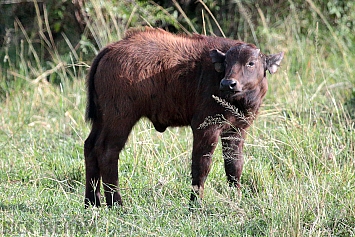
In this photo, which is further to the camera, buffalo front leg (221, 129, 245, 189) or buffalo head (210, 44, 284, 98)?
buffalo front leg (221, 129, 245, 189)

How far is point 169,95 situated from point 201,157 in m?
0.62

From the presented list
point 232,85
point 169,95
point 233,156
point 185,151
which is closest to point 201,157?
point 233,156

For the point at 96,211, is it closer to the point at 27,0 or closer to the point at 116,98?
the point at 116,98

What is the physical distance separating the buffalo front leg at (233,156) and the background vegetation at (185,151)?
0.52 ft

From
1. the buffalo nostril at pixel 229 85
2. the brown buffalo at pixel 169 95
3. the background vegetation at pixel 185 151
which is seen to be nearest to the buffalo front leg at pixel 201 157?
the brown buffalo at pixel 169 95

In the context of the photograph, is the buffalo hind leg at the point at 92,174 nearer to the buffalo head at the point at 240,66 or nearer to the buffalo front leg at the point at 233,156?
the buffalo front leg at the point at 233,156

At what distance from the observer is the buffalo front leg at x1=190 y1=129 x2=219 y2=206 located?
5.74 metres

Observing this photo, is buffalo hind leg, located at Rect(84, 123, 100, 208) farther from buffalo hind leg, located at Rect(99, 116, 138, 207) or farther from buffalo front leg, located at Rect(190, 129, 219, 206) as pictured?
buffalo front leg, located at Rect(190, 129, 219, 206)

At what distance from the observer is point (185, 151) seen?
7.11 m

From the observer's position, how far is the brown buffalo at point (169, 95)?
571cm

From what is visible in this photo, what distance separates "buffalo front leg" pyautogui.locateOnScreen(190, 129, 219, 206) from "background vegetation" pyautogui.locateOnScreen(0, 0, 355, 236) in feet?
0.53

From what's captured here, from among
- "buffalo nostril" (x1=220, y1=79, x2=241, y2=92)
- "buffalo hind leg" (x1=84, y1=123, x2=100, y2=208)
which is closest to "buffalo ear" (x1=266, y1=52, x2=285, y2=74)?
"buffalo nostril" (x1=220, y1=79, x2=241, y2=92)

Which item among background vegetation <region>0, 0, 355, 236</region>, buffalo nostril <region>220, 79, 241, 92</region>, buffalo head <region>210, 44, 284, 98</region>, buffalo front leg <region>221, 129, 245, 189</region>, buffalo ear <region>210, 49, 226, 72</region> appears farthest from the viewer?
buffalo front leg <region>221, 129, 245, 189</region>

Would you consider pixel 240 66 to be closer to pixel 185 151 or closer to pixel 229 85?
pixel 229 85
